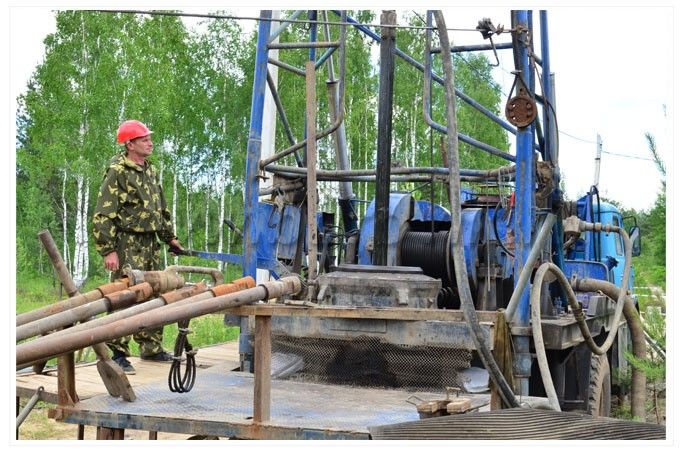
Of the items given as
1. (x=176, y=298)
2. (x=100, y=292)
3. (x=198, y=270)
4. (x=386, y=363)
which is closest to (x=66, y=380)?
(x=100, y=292)

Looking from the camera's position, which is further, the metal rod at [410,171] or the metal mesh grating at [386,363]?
the metal rod at [410,171]

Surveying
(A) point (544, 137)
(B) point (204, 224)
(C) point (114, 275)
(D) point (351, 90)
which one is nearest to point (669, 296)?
(A) point (544, 137)

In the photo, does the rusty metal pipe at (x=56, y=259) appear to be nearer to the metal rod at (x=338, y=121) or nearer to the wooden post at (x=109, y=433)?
the wooden post at (x=109, y=433)

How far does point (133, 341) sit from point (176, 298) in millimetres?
8059

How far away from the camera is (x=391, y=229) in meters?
6.84

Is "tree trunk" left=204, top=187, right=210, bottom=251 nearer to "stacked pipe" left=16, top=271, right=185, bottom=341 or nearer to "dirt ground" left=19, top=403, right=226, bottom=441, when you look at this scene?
"dirt ground" left=19, top=403, right=226, bottom=441

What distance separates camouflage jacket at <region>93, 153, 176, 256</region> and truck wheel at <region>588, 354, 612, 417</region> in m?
3.51

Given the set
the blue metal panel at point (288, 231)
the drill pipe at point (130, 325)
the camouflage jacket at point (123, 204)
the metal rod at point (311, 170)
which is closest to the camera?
the drill pipe at point (130, 325)

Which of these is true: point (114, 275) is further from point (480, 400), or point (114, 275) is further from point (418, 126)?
point (418, 126)

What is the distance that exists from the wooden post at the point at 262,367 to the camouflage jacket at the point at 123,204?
261 centimetres

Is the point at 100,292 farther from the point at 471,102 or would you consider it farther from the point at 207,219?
the point at 207,219

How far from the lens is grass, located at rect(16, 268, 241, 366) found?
14516 millimetres

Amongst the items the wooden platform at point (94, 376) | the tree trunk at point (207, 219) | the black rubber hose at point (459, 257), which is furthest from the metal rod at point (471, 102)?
the tree trunk at point (207, 219)

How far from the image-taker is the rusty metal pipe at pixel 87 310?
157 inches
